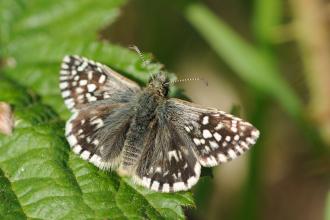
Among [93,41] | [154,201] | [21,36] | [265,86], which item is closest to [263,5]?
[265,86]

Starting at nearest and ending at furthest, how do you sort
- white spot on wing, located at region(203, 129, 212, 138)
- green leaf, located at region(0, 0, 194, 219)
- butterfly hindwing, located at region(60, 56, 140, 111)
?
green leaf, located at region(0, 0, 194, 219) < white spot on wing, located at region(203, 129, 212, 138) < butterfly hindwing, located at region(60, 56, 140, 111)

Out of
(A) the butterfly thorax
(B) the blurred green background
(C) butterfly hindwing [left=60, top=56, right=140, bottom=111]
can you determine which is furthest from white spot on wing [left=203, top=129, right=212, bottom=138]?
(C) butterfly hindwing [left=60, top=56, right=140, bottom=111]

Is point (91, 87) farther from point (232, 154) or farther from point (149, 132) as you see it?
point (232, 154)

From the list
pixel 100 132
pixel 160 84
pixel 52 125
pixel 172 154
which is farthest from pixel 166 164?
pixel 52 125

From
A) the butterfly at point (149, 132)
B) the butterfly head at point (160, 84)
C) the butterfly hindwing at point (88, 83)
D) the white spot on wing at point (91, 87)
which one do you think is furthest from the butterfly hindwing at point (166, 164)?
the white spot on wing at point (91, 87)

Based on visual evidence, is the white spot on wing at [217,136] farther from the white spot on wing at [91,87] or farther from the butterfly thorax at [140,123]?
the white spot on wing at [91,87]

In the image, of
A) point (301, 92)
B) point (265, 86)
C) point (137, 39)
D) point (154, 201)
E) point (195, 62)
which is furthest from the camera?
point (195, 62)

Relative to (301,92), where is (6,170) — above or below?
below

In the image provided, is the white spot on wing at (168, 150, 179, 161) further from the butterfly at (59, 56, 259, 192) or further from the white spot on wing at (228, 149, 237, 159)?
the white spot on wing at (228, 149, 237, 159)

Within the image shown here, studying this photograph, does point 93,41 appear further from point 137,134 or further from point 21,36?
point 137,134
